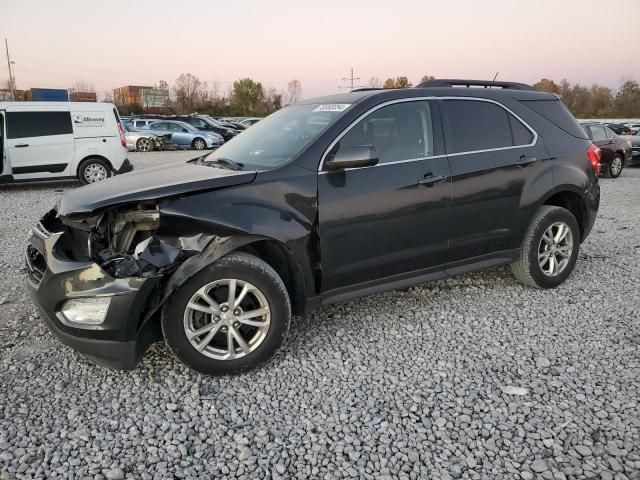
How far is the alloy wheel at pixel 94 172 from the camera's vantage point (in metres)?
10.9

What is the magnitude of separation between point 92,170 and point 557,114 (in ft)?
32.1

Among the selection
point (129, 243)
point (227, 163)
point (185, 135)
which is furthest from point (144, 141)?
point (129, 243)

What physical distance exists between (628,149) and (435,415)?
14.3m

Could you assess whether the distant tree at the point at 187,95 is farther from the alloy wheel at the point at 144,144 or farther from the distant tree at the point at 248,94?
the alloy wheel at the point at 144,144

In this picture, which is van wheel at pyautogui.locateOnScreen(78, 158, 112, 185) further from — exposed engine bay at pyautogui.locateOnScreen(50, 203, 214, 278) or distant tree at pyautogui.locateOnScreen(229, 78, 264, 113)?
distant tree at pyautogui.locateOnScreen(229, 78, 264, 113)

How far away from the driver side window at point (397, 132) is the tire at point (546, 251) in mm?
1344

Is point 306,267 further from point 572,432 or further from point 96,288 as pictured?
point 572,432

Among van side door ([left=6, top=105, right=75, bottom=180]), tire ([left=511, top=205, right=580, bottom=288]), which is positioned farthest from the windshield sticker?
van side door ([left=6, top=105, right=75, bottom=180])

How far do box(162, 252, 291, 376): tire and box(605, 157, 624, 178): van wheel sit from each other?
13.6 metres

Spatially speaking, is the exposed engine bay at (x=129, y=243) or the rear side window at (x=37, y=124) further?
the rear side window at (x=37, y=124)

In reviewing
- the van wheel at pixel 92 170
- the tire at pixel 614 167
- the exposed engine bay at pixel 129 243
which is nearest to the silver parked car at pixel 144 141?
the van wheel at pixel 92 170

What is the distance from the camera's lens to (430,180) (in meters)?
3.64

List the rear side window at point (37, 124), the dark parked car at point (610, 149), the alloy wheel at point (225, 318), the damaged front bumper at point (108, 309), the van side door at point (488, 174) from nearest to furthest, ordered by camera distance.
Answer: the damaged front bumper at point (108, 309) < the alloy wheel at point (225, 318) < the van side door at point (488, 174) < the rear side window at point (37, 124) < the dark parked car at point (610, 149)

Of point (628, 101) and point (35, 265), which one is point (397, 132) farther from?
point (628, 101)
